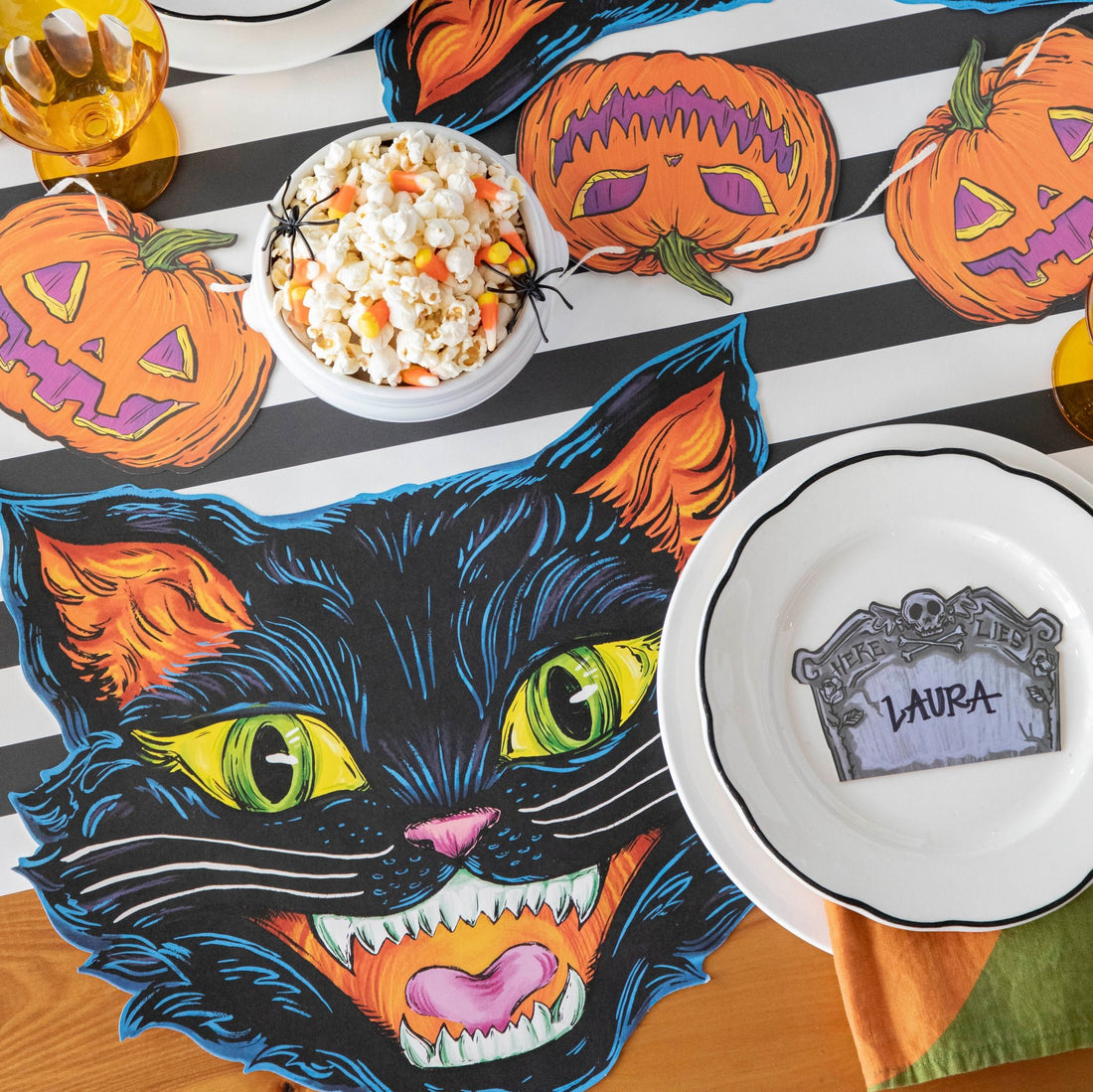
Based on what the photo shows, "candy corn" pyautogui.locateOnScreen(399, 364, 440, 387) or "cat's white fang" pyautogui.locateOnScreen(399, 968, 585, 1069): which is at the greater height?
"candy corn" pyautogui.locateOnScreen(399, 364, 440, 387)

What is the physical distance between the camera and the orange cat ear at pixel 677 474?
72cm

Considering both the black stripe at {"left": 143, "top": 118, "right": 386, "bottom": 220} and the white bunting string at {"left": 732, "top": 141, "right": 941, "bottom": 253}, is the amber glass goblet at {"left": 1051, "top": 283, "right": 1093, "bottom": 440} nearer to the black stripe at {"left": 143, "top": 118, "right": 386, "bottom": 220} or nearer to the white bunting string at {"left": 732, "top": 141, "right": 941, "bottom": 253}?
the white bunting string at {"left": 732, "top": 141, "right": 941, "bottom": 253}

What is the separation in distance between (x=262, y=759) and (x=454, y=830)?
170mm

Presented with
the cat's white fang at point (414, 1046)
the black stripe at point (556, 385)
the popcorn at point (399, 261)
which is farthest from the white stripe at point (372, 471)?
the cat's white fang at point (414, 1046)

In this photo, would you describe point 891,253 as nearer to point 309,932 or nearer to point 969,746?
point 969,746

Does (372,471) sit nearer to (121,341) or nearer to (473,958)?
(121,341)

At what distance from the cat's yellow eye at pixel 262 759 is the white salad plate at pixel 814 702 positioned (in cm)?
28

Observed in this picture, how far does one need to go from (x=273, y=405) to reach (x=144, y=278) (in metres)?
0.16

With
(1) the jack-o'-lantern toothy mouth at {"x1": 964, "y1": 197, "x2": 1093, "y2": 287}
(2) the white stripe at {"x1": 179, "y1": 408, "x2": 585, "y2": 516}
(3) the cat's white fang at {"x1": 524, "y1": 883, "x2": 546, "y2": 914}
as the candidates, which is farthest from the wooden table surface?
(1) the jack-o'-lantern toothy mouth at {"x1": 964, "y1": 197, "x2": 1093, "y2": 287}

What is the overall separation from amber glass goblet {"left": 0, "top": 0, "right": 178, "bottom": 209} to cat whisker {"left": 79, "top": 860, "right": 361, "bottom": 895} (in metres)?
0.58

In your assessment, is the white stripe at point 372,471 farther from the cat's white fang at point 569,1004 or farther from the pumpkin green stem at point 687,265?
the cat's white fang at point 569,1004

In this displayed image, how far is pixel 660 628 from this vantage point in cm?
71

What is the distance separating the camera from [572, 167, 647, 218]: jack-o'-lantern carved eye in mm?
726

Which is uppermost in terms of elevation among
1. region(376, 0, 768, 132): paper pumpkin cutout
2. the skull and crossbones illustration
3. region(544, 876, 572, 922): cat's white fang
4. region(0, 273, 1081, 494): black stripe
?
region(376, 0, 768, 132): paper pumpkin cutout
